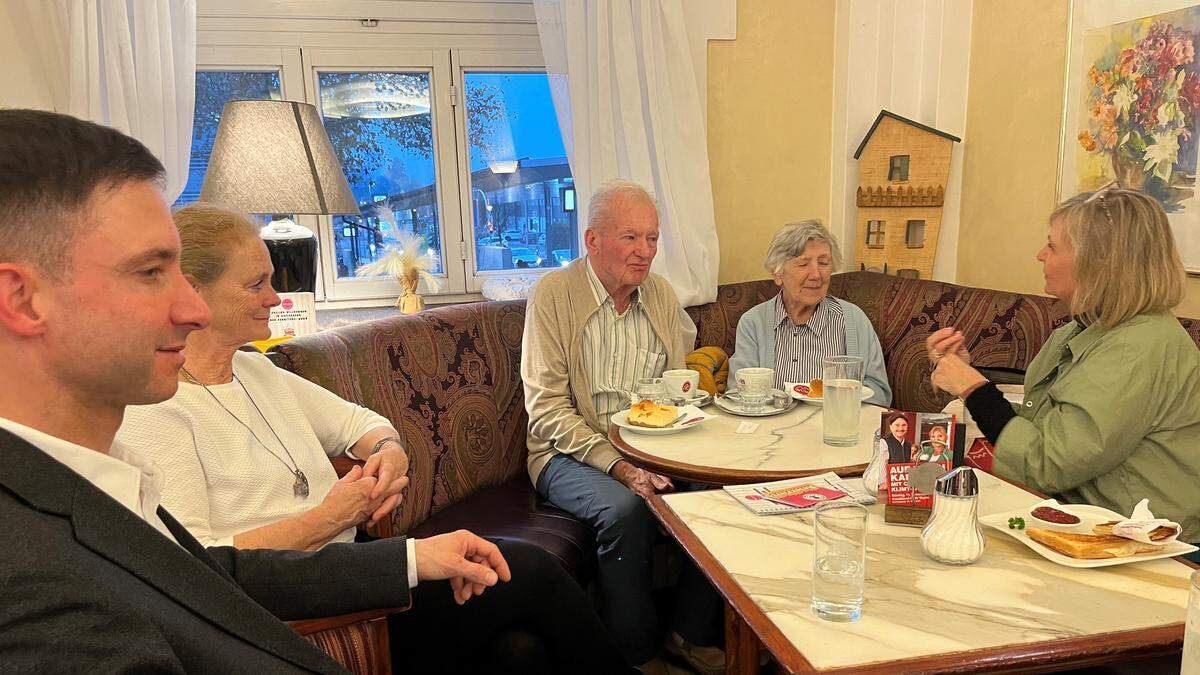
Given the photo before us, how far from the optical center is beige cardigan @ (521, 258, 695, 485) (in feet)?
7.83

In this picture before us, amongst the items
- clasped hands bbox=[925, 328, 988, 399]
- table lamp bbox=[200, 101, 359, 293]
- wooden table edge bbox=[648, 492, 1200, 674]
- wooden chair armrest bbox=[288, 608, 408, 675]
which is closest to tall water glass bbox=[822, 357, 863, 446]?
clasped hands bbox=[925, 328, 988, 399]

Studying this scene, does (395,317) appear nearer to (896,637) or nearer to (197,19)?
(197,19)

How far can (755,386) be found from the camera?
216 centimetres

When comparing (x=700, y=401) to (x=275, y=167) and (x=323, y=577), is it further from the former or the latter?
(x=275, y=167)

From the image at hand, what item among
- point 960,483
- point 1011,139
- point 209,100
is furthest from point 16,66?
point 1011,139

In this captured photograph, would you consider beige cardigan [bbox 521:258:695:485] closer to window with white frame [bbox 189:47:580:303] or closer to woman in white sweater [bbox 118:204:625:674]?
woman in white sweater [bbox 118:204:625:674]

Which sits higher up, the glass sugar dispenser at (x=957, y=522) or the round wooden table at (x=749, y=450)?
the glass sugar dispenser at (x=957, y=522)

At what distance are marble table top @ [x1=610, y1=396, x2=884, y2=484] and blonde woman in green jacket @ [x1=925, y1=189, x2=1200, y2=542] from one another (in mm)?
329

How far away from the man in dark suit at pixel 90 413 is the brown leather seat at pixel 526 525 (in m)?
1.24

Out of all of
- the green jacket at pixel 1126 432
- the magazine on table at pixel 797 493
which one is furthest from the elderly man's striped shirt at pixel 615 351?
the green jacket at pixel 1126 432

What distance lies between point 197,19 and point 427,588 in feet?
8.55

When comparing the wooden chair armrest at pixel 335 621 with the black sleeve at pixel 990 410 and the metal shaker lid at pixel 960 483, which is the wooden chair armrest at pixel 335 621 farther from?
the black sleeve at pixel 990 410

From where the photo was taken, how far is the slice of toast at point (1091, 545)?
1.15m

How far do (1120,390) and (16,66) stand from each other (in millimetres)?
3345
